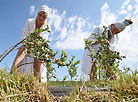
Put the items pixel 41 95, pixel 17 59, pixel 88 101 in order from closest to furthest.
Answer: pixel 88 101 < pixel 41 95 < pixel 17 59

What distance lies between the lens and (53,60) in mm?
2197

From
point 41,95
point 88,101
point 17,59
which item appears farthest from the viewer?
point 17,59

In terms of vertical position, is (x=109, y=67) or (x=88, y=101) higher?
(x=109, y=67)

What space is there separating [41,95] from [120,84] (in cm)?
91

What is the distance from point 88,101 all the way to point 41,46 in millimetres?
1110

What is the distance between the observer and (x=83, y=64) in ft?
14.6

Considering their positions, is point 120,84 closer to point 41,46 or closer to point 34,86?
point 34,86

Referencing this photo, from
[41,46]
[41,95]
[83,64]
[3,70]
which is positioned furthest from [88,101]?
[83,64]

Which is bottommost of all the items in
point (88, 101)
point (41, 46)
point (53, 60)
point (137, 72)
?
point (88, 101)

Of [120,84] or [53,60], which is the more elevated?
[53,60]

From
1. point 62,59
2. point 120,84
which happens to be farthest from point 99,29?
point 120,84

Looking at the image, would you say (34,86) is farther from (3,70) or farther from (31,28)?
(31,28)

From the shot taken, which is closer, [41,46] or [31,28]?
[41,46]

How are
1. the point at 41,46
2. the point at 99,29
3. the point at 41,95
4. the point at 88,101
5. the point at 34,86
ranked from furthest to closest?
the point at 99,29
the point at 41,46
the point at 34,86
the point at 41,95
the point at 88,101
